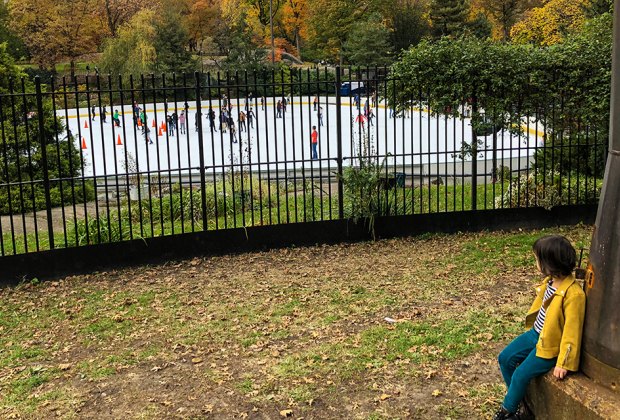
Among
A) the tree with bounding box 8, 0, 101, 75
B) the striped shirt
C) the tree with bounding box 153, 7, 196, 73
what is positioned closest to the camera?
the striped shirt

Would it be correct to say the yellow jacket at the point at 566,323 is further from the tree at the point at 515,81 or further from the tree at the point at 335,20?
the tree at the point at 335,20

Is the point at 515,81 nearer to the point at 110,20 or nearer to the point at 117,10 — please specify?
the point at 110,20

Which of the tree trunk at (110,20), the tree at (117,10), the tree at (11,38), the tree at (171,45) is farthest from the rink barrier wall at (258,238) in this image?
the tree at (117,10)

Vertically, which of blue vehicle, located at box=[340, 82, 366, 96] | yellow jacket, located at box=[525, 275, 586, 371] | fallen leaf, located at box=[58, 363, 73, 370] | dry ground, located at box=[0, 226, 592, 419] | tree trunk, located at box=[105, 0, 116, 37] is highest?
tree trunk, located at box=[105, 0, 116, 37]

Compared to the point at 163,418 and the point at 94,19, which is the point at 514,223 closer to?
the point at 163,418

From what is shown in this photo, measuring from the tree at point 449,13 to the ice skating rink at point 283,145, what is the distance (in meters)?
19.0

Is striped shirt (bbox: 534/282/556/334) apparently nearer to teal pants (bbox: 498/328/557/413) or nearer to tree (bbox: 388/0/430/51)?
teal pants (bbox: 498/328/557/413)

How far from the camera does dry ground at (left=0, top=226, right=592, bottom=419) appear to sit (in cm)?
511

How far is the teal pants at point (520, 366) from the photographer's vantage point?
13.3 ft

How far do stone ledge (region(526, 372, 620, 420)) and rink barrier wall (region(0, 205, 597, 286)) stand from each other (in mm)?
4802

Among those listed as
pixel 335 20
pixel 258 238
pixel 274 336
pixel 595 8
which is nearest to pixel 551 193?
pixel 258 238

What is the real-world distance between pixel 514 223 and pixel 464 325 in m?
4.48

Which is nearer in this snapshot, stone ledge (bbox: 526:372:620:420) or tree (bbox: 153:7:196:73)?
stone ledge (bbox: 526:372:620:420)

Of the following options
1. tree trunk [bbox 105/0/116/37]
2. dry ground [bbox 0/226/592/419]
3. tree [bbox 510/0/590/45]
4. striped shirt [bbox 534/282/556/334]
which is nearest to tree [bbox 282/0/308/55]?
tree trunk [bbox 105/0/116/37]
